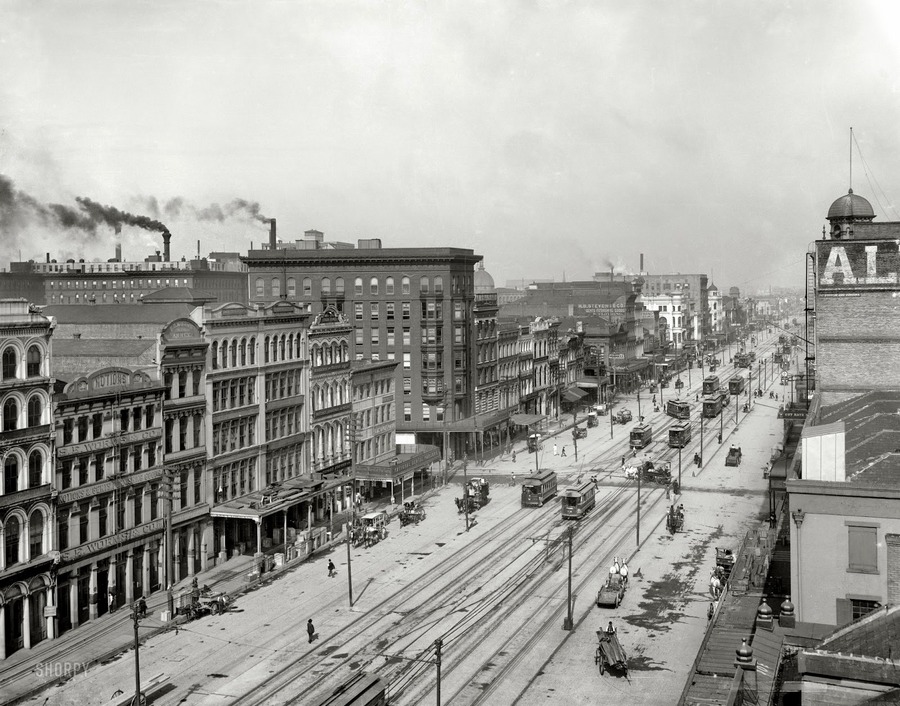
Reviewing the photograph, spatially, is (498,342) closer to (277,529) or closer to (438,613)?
(277,529)

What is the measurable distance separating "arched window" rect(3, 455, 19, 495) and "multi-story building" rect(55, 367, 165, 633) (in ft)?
8.04

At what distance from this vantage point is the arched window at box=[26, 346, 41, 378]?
144 ft

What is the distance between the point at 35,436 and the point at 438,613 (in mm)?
20226

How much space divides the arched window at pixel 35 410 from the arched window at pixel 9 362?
56.7 inches

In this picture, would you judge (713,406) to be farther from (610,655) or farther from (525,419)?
(610,655)

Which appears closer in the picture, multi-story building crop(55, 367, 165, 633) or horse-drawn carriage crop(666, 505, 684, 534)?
multi-story building crop(55, 367, 165, 633)

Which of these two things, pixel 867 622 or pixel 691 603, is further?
pixel 691 603

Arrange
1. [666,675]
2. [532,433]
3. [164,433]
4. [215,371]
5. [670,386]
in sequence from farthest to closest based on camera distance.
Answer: [670,386] → [532,433] → [215,371] → [164,433] → [666,675]

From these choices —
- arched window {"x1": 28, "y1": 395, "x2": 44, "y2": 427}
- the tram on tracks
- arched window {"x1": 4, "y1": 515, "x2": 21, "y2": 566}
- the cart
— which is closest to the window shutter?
the cart

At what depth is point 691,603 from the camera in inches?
1886

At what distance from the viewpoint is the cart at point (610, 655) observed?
3794cm

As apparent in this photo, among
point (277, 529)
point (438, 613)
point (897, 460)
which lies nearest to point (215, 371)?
point (277, 529)

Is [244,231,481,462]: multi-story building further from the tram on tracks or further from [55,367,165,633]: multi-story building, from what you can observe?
the tram on tracks

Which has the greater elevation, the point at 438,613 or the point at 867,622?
the point at 867,622
